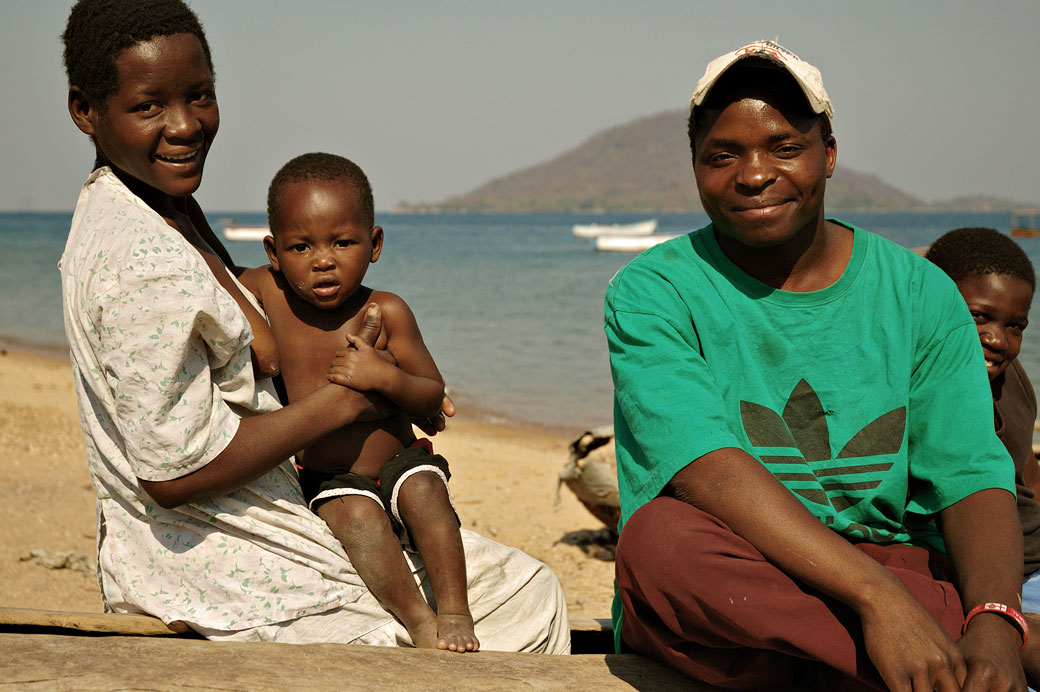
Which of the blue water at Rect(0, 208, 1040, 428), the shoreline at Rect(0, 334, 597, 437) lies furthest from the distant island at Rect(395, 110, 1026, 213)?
the shoreline at Rect(0, 334, 597, 437)

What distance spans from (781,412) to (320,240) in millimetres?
1280

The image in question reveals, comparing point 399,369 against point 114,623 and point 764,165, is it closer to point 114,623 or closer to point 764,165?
point 114,623

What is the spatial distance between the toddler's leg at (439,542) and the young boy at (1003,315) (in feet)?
4.99

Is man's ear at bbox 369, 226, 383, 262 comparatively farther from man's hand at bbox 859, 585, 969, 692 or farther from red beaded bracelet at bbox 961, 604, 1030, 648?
red beaded bracelet at bbox 961, 604, 1030, 648

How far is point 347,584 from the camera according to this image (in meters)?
2.30

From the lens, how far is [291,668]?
1982 mm

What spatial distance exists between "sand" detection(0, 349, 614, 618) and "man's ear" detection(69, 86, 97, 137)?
2.68 metres

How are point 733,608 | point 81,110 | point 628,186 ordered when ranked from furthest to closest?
point 628,186 → point 81,110 → point 733,608

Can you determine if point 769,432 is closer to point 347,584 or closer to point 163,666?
point 347,584

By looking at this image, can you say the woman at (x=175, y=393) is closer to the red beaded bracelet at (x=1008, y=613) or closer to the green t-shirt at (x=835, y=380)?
the green t-shirt at (x=835, y=380)

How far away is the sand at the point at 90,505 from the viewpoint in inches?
175

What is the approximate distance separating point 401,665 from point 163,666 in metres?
0.50

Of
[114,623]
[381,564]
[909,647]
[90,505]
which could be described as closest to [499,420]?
[90,505]

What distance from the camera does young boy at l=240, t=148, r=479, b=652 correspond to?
2.30m
